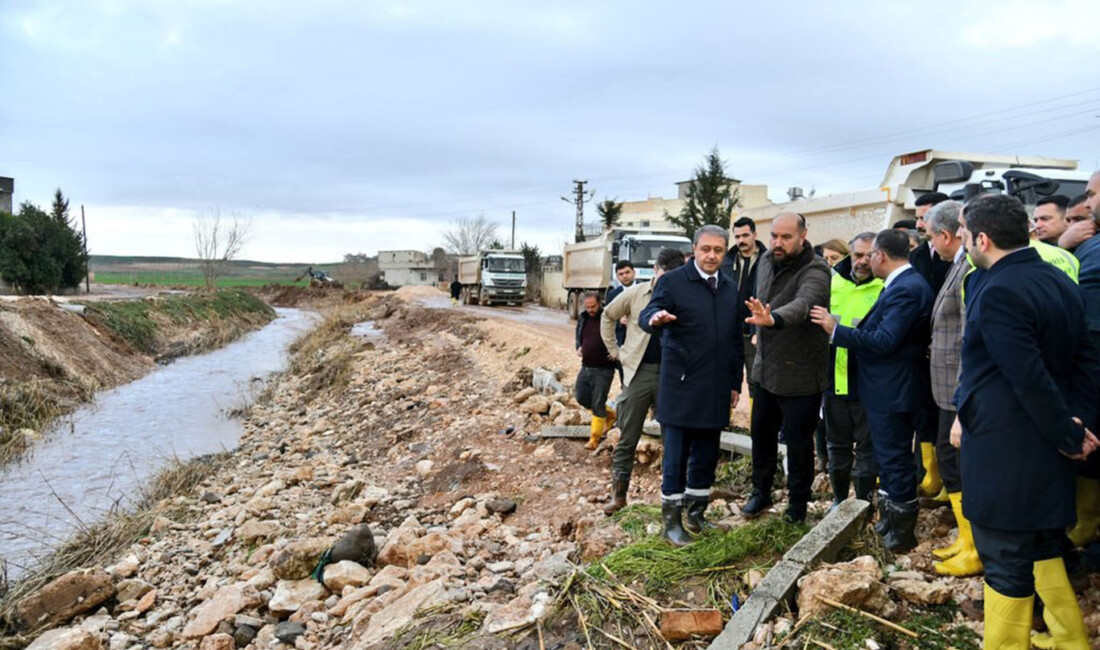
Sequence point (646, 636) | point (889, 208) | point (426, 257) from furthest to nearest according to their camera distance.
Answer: point (426, 257) < point (889, 208) < point (646, 636)

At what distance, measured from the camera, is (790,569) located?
131 inches

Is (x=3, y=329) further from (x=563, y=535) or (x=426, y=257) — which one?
(x=426, y=257)

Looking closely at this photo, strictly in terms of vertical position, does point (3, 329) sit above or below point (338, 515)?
above

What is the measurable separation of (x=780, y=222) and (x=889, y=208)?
637cm

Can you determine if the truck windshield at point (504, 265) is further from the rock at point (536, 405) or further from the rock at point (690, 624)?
the rock at point (690, 624)

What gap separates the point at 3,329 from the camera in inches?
619

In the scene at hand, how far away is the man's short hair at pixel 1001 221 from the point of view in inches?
105

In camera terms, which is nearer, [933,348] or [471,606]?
[933,348]

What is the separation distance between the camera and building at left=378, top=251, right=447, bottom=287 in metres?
65.6

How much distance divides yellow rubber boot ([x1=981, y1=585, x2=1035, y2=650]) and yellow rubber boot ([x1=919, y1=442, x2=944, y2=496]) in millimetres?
1768

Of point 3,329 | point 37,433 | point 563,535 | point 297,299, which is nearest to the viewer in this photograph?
point 563,535

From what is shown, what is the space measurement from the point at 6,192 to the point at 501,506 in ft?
137

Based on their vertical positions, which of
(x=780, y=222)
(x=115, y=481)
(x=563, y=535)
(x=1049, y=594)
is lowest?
(x=115, y=481)

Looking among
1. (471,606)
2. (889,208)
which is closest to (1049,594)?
(471,606)
